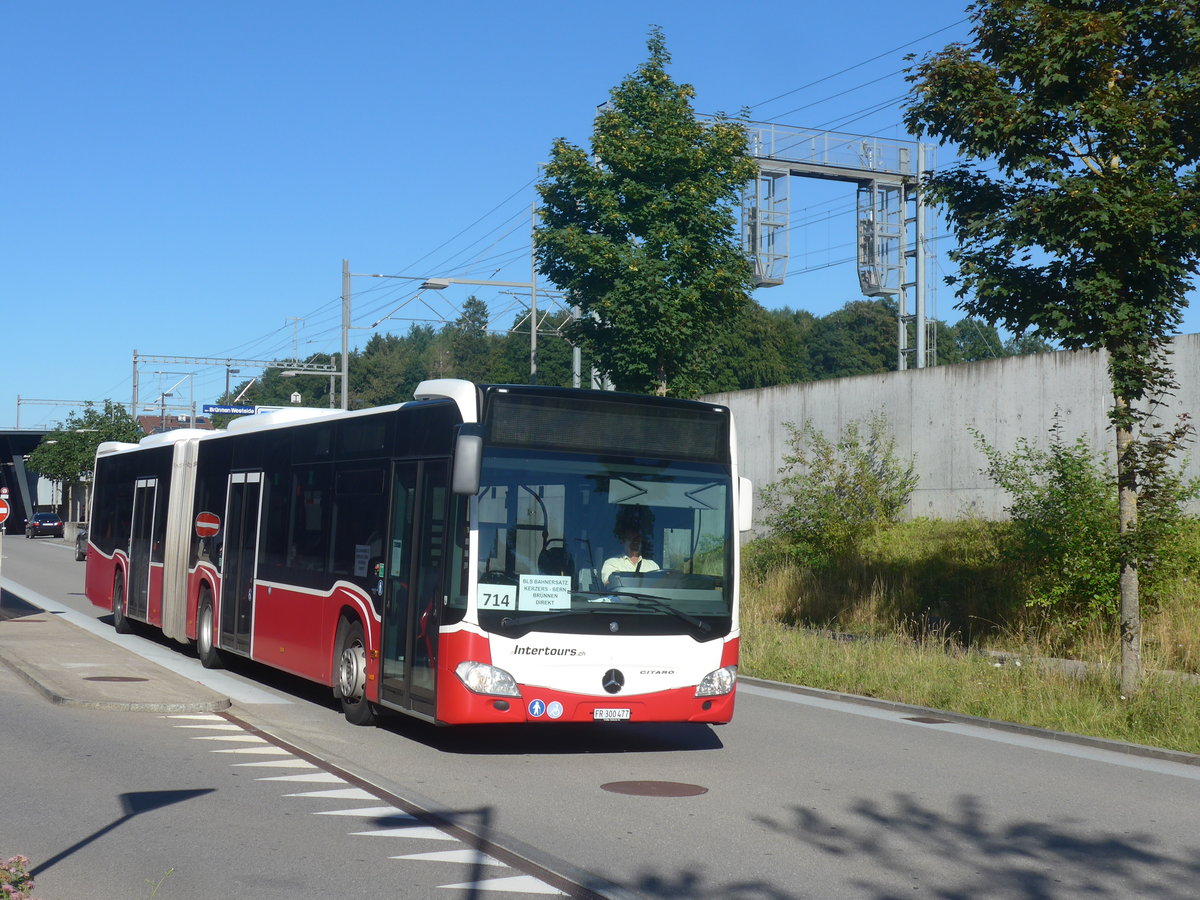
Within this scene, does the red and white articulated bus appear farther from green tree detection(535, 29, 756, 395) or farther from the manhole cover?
green tree detection(535, 29, 756, 395)

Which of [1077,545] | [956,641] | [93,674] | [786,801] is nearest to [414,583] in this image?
[786,801]

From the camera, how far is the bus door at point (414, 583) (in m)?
10.8

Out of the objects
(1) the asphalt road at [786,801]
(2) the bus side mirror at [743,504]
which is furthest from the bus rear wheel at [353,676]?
(2) the bus side mirror at [743,504]

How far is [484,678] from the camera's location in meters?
10.3

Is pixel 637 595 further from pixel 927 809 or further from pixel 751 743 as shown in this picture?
pixel 927 809

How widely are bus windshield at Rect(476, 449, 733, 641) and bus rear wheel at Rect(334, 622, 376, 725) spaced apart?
233cm

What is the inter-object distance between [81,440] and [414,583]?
8821cm

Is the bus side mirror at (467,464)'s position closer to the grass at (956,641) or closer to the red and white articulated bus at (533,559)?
the red and white articulated bus at (533,559)

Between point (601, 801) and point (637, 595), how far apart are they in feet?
6.87

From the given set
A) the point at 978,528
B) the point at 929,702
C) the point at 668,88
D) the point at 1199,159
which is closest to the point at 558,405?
the point at 929,702

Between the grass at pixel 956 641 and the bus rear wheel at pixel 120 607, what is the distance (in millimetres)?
9530

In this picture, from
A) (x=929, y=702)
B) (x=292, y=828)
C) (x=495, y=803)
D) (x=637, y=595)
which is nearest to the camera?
(x=292, y=828)

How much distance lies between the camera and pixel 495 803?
8.88 metres

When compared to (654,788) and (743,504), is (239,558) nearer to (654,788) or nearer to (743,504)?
(743,504)
